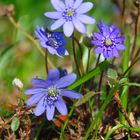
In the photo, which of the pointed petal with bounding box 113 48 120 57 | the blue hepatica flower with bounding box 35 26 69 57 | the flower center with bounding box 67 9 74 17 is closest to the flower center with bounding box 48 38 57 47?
the blue hepatica flower with bounding box 35 26 69 57

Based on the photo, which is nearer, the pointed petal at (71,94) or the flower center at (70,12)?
the pointed petal at (71,94)

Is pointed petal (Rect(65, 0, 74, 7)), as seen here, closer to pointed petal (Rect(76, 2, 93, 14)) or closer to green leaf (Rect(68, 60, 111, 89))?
pointed petal (Rect(76, 2, 93, 14))

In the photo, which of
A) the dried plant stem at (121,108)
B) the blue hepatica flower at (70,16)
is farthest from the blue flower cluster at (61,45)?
the dried plant stem at (121,108)

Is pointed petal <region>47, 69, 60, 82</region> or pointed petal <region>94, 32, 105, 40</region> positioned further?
pointed petal <region>94, 32, 105, 40</region>

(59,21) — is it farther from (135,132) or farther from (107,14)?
(107,14)

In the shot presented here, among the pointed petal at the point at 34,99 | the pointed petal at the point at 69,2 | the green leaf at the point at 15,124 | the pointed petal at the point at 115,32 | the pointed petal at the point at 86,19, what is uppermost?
the pointed petal at the point at 69,2

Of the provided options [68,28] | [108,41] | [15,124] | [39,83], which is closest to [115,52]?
[108,41]

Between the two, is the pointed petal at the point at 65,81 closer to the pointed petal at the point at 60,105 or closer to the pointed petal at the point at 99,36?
the pointed petal at the point at 60,105

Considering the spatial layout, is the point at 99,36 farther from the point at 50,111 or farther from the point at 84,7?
the point at 50,111
